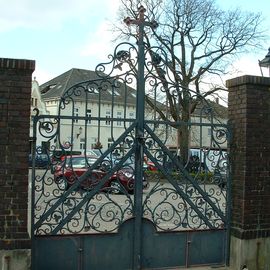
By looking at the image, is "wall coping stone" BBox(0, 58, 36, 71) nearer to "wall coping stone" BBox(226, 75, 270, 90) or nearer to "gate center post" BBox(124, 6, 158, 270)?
"gate center post" BBox(124, 6, 158, 270)

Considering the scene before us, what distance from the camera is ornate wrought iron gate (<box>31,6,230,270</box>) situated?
5.84 m

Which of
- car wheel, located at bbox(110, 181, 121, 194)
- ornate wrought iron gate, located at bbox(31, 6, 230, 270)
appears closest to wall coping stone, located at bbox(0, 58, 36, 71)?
ornate wrought iron gate, located at bbox(31, 6, 230, 270)

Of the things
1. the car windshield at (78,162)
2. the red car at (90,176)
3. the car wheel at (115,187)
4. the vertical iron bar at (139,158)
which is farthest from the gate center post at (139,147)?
the car windshield at (78,162)

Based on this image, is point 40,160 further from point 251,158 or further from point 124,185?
point 251,158

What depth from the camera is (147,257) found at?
629 cm

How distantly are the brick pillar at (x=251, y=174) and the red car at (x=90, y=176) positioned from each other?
152 cm

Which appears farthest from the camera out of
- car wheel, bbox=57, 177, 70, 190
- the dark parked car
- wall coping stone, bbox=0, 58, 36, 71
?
car wheel, bbox=57, 177, 70, 190

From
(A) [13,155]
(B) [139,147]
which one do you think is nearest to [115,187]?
(B) [139,147]

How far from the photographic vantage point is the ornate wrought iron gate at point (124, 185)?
5840mm

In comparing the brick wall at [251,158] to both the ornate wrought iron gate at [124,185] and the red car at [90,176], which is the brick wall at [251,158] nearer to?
the ornate wrought iron gate at [124,185]

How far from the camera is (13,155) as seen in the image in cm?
536

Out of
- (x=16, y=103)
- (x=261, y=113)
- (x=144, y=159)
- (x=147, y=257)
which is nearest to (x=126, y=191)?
(x=144, y=159)

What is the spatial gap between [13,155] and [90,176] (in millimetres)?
1151

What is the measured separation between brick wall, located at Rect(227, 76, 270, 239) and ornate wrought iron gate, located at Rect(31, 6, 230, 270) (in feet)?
0.67
